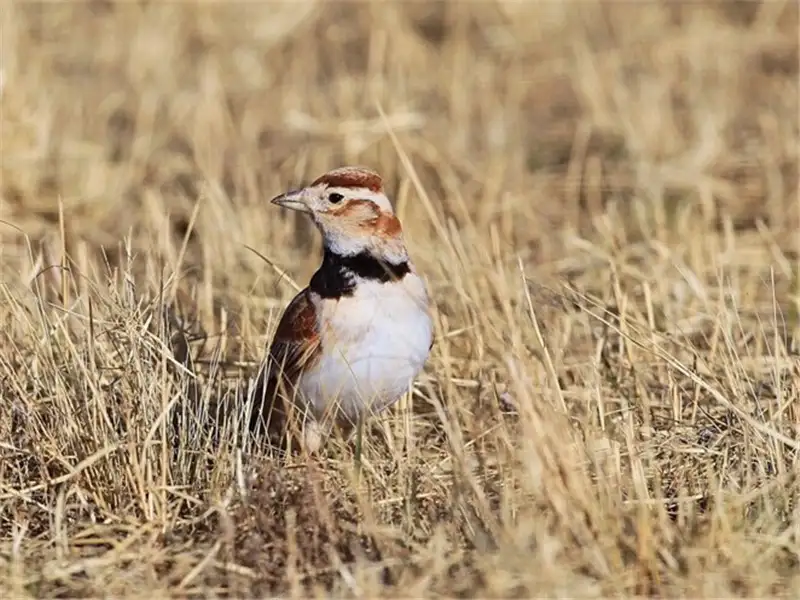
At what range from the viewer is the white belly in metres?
6.03

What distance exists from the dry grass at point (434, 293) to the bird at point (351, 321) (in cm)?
21

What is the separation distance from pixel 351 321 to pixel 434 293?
2.01 meters

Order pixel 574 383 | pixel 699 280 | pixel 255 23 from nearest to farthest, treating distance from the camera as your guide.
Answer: pixel 574 383
pixel 699 280
pixel 255 23

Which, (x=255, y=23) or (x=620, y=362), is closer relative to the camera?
(x=620, y=362)

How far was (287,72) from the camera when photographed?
13305mm

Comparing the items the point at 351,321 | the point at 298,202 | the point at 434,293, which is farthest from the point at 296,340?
the point at 434,293

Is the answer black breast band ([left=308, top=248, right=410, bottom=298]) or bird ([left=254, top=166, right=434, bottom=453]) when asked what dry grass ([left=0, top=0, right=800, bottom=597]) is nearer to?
bird ([left=254, top=166, right=434, bottom=453])

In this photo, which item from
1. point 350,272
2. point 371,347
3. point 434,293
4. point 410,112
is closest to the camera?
point 371,347

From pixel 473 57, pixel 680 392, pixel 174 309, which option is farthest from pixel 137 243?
pixel 473 57

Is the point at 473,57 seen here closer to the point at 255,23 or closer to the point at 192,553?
the point at 255,23

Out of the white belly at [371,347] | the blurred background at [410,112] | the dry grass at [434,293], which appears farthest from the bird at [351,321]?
the blurred background at [410,112]

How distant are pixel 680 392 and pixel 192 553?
2136 millimetres

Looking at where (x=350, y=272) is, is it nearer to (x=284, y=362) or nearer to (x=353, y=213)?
(x=353, y=213)

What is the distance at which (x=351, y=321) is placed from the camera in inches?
239
